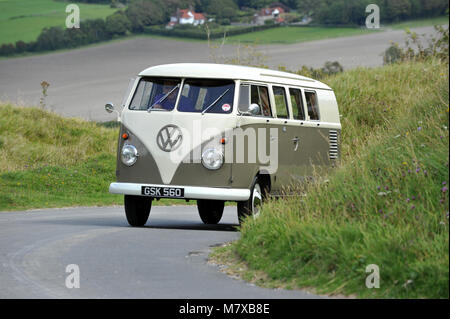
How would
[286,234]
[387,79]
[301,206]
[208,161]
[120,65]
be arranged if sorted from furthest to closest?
[120,65], [387,79], [208,161], [301,206], [286,234]

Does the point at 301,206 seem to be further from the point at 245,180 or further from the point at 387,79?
the point at 387,79

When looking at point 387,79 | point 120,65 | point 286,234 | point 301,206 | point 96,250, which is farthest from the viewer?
point 120,65

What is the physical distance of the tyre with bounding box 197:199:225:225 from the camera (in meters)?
17.1

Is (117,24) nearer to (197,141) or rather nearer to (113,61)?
(113,61)

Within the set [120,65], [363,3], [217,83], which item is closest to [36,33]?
[120,65]

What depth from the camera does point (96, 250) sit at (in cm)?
1171

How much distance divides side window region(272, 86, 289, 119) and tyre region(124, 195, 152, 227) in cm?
265

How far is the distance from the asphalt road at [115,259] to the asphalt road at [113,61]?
47.9 meters

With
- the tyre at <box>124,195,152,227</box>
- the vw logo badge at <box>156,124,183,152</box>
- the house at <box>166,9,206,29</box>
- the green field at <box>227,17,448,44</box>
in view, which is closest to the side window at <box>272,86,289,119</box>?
the vw logo badge at <box>156,124,183,152</box>

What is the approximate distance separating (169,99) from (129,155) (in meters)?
1.13

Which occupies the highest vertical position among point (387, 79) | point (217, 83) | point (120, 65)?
point (217, 83)

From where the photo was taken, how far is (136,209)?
15.0m

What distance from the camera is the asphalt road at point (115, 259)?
8.82 metres
